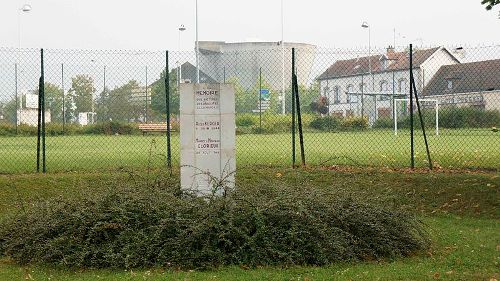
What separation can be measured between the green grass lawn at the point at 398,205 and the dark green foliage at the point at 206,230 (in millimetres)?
202

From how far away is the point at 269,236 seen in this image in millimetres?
9188

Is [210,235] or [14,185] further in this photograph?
[14,185]

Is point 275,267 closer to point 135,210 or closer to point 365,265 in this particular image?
point 365,265

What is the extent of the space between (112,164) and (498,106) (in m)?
18.2

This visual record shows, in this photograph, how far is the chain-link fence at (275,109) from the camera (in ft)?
75.2

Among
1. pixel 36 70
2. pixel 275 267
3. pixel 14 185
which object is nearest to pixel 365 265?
pixel 275 267

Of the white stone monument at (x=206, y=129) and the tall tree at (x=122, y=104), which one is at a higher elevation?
the tall tree at (x=122, y=104)

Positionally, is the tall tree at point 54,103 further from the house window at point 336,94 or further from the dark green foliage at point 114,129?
the house window at point 336,94

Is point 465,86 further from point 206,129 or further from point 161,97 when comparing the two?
point 206,129

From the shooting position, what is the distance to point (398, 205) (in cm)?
1053

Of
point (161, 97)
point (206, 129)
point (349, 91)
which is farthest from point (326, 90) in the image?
point (206, 129)

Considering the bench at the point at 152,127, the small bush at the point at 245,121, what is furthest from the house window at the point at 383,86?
the bench at the point at 152,127

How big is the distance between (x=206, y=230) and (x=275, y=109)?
2559 centimetres

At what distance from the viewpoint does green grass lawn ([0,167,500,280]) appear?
27.5 ft
